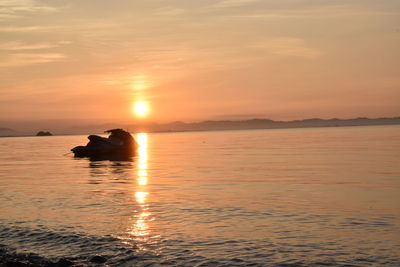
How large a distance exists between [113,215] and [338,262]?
12.5 meters

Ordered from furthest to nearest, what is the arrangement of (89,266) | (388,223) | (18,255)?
(388,223), (18,255), (89,266)

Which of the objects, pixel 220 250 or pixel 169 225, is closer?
pixel 220 250

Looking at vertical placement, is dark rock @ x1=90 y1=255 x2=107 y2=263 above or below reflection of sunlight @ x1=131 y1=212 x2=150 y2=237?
above

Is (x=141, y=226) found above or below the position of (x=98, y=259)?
below

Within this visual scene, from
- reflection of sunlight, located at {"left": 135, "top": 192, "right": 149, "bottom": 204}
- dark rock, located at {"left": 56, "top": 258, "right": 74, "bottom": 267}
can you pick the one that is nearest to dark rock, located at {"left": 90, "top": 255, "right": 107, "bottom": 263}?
dark rock, located at {"left": 56, "top": 258, "right": 74, "bottom": 267}

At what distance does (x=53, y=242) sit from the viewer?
16.9m

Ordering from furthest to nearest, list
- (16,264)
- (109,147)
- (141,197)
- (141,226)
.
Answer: (109,147), (141,197), (141,226), (16,264)

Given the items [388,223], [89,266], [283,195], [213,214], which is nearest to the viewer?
[89,266]

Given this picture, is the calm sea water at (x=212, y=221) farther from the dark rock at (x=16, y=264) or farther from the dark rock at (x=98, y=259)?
the dark rock at (x=16, y=264)

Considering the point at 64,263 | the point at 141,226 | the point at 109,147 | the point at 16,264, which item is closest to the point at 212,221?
the point at 141,226

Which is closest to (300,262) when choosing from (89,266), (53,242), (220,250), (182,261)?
(220,250)

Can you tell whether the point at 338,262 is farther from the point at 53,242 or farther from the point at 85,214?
the point at 85,214

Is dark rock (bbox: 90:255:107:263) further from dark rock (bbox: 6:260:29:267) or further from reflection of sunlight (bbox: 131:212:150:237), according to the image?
reflection of sunlight (bbox: 131:212:150:237)

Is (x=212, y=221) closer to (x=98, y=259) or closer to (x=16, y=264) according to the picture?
(x=98, y=259)
